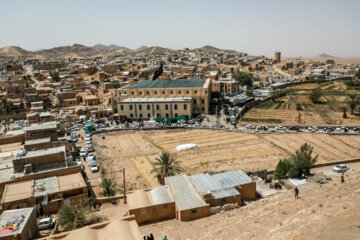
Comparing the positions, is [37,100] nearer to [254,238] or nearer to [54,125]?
[54,125]

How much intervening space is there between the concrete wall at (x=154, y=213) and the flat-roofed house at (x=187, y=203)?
28.7 inches

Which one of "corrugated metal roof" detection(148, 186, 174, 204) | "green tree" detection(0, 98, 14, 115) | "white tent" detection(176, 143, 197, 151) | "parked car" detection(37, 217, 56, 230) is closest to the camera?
"parked car" detection(37, 217, 56, 230)

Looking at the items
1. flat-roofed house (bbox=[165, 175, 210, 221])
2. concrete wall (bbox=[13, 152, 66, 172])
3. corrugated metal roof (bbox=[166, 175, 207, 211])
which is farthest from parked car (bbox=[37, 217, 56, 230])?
corrugated metal roof (bbox=[166, 175, 207, 211])

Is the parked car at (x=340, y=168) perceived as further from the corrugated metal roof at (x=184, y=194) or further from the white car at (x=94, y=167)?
the white car at (x=94, y=167)

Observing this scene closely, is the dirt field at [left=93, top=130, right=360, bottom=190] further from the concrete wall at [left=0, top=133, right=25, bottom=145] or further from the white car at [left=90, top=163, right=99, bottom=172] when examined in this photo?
the concrete wall at [left=0, top=133, right=25, bottom=145]

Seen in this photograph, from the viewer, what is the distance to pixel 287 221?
690 inches

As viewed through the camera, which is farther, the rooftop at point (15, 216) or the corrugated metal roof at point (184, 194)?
the corrugated metal roof at point (184, 194)

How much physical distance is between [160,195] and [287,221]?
34.6ft

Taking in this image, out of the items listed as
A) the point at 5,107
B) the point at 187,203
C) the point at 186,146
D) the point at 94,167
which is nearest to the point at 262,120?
the point at 186,146

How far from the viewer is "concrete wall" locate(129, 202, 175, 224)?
21594 mm

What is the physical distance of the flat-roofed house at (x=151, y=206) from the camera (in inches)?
851

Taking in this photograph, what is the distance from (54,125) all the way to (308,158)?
105ft

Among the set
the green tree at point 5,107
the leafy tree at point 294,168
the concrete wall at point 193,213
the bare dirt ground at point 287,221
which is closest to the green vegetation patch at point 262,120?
the leafy tree at point 294,168

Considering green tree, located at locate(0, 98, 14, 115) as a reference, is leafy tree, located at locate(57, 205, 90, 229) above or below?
below
